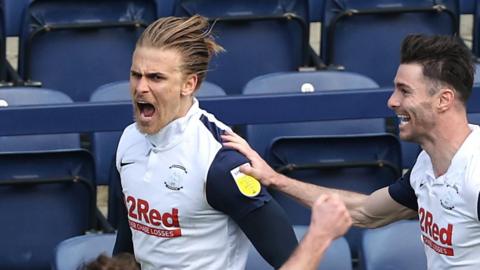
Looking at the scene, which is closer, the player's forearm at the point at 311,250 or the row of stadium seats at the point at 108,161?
the player's forearm at the point at 311,250

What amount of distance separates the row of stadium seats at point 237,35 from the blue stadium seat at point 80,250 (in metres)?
1.56

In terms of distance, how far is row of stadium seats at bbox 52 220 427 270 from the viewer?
167 inches

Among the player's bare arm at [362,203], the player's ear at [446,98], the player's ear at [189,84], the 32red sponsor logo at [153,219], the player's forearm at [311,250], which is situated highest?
the player's ear at [189,84]

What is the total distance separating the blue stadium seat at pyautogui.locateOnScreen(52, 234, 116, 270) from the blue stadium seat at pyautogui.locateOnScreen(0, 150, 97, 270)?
0.56 metres

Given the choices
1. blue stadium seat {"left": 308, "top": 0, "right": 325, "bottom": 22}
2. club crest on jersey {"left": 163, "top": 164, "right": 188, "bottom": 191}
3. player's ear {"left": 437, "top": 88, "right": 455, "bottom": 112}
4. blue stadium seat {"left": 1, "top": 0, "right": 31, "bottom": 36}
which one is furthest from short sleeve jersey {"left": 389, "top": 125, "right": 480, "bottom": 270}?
blue stadium seat {"left": 1, "top": 0, "right": 31, "bottom": 36}

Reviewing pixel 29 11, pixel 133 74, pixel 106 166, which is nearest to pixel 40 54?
pixel 29 11

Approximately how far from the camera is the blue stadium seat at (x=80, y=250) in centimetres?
421

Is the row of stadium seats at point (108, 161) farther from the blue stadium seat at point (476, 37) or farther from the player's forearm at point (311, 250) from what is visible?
the player's forearm at point (311, 250)

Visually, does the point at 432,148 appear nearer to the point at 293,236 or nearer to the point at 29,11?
the point at 293,236

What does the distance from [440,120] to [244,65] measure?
7.25 ft

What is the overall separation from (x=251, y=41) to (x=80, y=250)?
200 cm

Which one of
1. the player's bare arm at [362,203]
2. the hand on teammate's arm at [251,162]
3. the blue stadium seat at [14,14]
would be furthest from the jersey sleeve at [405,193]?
the blue stadium seat at [14,14]

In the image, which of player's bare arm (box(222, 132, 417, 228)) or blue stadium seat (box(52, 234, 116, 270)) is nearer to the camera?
player's bare arm (box(222, 132, 417, 228))

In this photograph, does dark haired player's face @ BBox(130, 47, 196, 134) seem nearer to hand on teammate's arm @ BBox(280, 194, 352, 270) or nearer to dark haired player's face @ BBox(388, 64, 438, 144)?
dark haired player's face @ BBox(388, 64, 438, 144)
